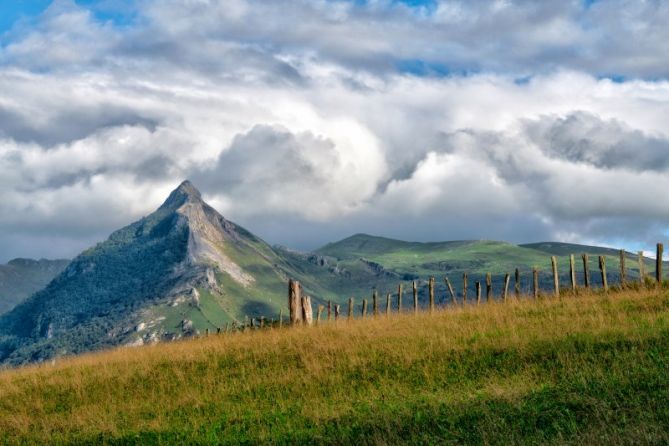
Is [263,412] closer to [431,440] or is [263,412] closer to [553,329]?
[431,440]

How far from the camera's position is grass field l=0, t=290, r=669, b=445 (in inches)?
639

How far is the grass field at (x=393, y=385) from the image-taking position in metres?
16.2

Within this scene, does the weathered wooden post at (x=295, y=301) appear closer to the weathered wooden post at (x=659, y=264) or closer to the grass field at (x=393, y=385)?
the grass field at (x=393, y=385)

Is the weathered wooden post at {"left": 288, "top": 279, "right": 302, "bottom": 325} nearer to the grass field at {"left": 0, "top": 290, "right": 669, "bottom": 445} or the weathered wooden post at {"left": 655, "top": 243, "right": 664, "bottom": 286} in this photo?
the grass field at {"left": 0, "top": 290, "right": 669, "bottom": 445}

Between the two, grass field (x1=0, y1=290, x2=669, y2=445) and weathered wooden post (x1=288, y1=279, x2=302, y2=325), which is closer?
grass field (x1=0, y1=290, x2=669, y2=445)

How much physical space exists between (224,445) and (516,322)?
14.2 m

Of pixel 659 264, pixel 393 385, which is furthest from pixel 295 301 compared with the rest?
pixel 659 264

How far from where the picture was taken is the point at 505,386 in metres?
19.7

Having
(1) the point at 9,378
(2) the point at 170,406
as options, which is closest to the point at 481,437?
(2) the point at 170,406

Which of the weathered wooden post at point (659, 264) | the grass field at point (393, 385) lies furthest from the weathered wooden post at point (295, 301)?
the weathered wooden post at point (659, 264)

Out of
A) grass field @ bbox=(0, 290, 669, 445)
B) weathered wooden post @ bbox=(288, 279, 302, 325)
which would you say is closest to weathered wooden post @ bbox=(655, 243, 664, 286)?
grass field @ bbox=(0, 290, 669, 445)

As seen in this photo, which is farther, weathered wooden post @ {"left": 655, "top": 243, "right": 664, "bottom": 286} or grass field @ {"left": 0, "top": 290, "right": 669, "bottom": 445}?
weathered wooden post @ {"left": 655, "top": 243, "right": 664, "bottom": 286}

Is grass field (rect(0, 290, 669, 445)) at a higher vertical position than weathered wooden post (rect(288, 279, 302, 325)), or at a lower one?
lower

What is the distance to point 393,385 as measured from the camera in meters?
22.3
